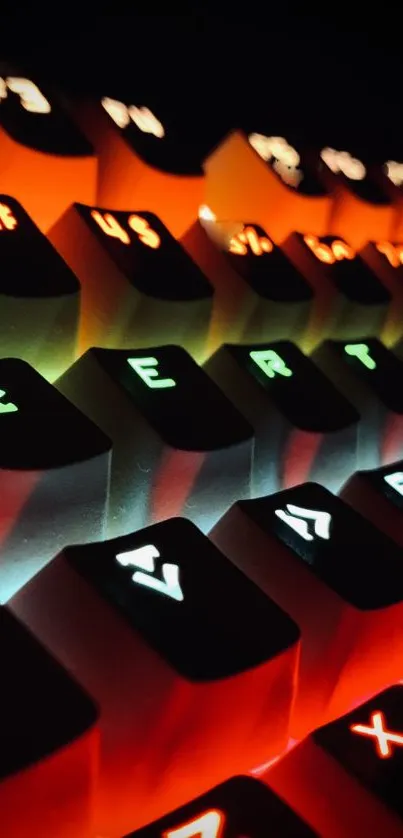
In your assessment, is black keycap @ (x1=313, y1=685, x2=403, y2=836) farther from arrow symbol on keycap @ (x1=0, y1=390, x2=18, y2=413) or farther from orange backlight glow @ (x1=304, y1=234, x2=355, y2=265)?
orange backlight glow @ (x1=304, y1=234, x2=355, y2=265)

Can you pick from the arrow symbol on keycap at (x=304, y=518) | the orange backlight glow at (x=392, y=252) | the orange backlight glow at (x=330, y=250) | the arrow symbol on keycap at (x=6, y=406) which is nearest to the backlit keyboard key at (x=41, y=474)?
the arrow symbol on keycap at (x=6, y=406)

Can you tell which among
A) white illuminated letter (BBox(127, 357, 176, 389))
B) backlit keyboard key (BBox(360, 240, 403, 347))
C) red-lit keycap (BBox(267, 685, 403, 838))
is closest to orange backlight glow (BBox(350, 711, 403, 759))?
red-lit keycap (BBox(267, 685, 403, 838))

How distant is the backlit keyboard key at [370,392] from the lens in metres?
0.63

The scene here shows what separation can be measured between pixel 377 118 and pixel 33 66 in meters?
0.53

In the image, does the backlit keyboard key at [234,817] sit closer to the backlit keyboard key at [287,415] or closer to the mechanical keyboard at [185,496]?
the mechanical keyboard at [185,496]

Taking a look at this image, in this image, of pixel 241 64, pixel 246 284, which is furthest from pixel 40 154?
pixel 241 64

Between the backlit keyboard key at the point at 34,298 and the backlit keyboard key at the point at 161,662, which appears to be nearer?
the backlit keyboard key at the point at 161,662

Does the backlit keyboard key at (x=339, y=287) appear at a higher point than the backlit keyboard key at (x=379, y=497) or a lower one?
higher

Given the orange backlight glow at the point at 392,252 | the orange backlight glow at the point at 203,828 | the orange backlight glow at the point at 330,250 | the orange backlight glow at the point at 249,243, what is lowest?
the orange backlight glow at the point at 203,828

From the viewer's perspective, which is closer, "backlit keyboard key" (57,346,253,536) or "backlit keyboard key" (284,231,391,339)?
→ "backlit keyboard key" (57,346,253,536)

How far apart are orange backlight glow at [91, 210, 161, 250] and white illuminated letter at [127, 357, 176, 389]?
89mm

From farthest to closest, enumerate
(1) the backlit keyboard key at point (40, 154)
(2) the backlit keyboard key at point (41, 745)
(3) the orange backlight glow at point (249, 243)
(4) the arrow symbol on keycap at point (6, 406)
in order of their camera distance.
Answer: (3) the orange backlight glow at point (249, 243) < (1) the backlit keyboard key at point (40, 154) < (4) the arrow symbol on keycap at point (6, 406) < (2) the backlit keyboard key at point (41, 745)

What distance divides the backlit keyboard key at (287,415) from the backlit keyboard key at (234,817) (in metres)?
0.23

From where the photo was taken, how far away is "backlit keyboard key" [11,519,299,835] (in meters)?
0.35
